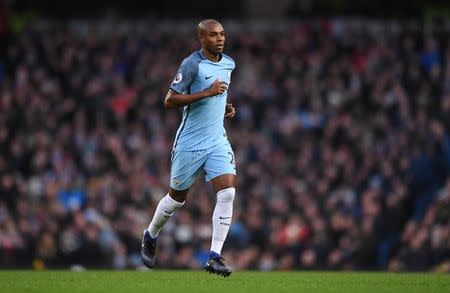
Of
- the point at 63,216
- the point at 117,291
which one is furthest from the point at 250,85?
the point at 117,291

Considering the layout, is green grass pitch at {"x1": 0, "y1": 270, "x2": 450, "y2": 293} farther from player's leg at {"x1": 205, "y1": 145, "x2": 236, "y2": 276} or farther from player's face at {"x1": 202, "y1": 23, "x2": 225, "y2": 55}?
player's face at {"x1": 202, "y1": 23, "x2": 225, "y2": 55}

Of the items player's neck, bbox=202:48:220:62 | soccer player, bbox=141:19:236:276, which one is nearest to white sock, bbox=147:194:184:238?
soccer player, bbox=141:19:236:276

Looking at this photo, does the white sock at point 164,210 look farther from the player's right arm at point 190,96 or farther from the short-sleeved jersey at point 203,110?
the player's right arm at point 190,96

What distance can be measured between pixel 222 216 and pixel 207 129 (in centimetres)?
98

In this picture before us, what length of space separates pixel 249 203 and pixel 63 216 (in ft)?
11.9

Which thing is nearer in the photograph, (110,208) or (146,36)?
(110,208)

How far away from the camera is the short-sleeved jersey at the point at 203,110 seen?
13.5m

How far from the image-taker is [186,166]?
13.7 m

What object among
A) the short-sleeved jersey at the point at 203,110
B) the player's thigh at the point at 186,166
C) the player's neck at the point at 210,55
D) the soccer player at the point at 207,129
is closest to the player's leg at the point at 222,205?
the soccer player at the point at 207,129

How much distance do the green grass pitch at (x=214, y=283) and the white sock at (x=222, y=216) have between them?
1.46ft

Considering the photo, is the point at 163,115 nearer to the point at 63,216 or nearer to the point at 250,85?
the point at 250,85

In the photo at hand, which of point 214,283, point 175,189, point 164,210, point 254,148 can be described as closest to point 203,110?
point 175,189

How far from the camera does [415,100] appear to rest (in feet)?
82.7

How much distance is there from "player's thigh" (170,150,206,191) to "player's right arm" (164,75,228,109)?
67 centimetres
